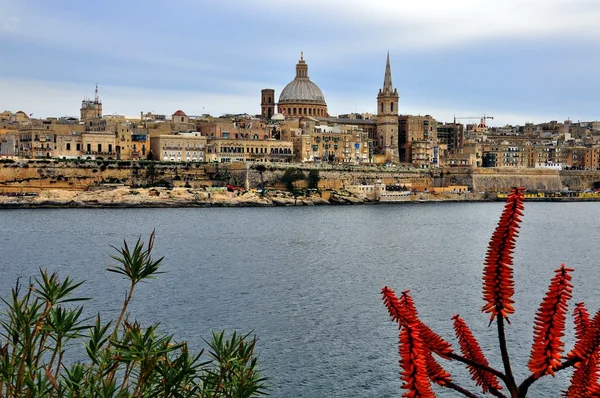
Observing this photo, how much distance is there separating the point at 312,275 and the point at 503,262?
23235 mm

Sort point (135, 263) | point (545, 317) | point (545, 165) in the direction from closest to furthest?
point (545, 317) < point (135, 263) < point (545, 165)

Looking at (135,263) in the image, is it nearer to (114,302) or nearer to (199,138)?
(114,302)

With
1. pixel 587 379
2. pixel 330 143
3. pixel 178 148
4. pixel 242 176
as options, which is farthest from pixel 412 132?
pixel 587 379

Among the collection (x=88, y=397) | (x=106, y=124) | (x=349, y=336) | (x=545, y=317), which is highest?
(x=106, y=124)

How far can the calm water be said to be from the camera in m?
16.0

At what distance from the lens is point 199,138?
68375 millimetres

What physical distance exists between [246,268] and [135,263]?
2221 centimetres

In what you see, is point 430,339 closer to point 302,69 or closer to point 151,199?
point 151,199

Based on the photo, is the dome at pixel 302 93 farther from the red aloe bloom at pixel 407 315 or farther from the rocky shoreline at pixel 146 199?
the red aloe bloom at pixel 407 315

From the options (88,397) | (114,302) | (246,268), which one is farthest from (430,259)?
(88,397)

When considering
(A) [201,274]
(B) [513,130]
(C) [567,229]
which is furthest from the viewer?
(B) [513,130]

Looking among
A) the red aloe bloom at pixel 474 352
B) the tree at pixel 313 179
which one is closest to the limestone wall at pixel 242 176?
the tree at pixel 313 179

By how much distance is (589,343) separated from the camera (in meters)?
3.95

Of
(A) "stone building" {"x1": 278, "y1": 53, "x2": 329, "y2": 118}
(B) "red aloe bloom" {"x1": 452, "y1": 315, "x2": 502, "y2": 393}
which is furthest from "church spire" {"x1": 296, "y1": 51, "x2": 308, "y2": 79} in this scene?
(B) "red aloe bloom" {"x1": 452, "y1": 315, "x2": 502, "y2": 393}
